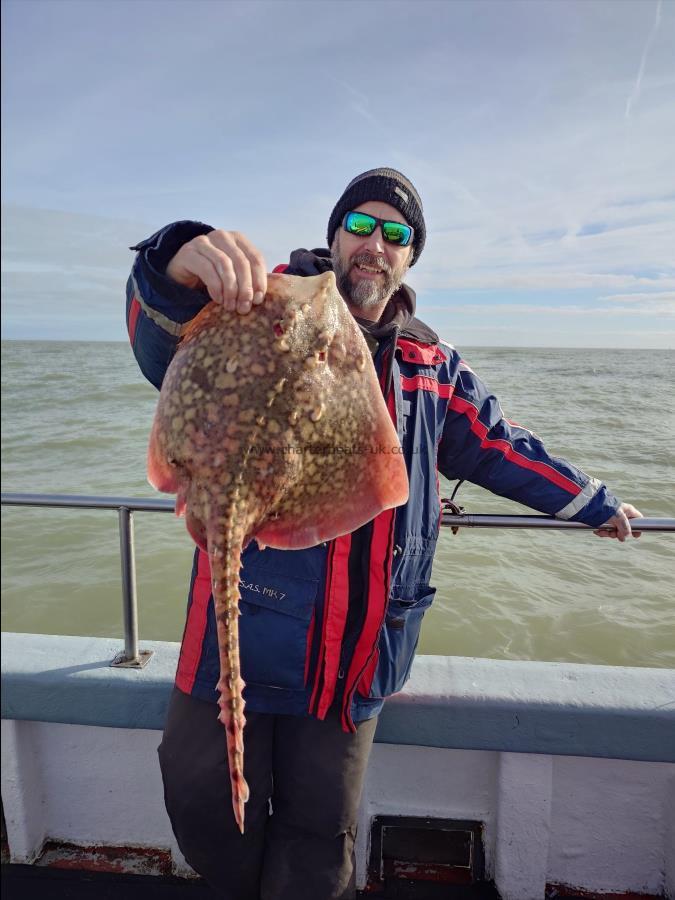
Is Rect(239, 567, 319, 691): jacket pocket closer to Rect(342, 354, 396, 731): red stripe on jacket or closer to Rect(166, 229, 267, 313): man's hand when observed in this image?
Rect(342, 354, 396, 731): red stripe on jacket

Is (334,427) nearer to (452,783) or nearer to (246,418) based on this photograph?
(246,418)

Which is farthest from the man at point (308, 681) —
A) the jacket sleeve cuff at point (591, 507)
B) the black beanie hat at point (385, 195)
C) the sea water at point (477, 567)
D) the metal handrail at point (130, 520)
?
the sea water at point (477, 567)

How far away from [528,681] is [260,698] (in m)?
1.17

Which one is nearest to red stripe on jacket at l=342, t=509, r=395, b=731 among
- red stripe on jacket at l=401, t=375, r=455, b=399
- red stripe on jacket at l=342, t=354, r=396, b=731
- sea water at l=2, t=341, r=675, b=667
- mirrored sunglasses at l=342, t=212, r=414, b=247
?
red stripe on jacket at l=342, t=354, r=396, b=731

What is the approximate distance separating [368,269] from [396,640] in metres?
1.39

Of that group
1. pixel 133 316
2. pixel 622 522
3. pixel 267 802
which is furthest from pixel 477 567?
pixel 133 316

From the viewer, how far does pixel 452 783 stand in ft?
8.63

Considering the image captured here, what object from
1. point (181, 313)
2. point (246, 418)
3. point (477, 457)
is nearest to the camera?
point (246, 418)

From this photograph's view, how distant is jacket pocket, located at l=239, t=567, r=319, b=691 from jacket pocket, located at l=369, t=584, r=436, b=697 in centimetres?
27

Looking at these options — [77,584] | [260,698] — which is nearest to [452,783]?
[260,698]

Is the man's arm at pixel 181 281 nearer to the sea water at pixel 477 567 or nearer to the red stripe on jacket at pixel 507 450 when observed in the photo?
the red stripe on jacket at pixel 507 450

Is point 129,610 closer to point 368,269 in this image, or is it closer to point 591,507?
point 368,269

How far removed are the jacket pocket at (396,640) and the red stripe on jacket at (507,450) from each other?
0.63 metres

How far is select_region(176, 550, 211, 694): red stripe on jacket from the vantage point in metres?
1.97
